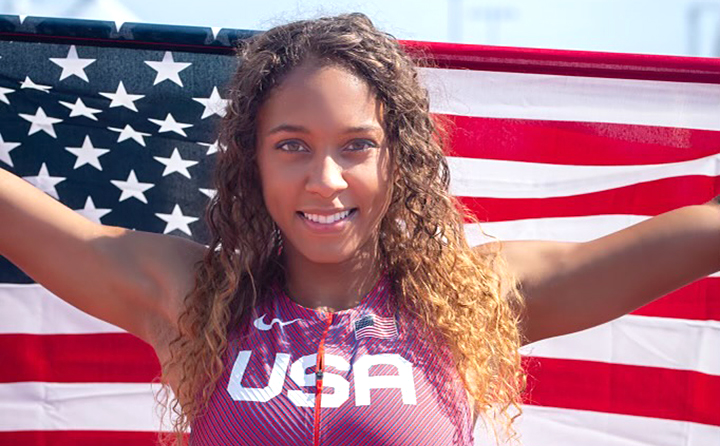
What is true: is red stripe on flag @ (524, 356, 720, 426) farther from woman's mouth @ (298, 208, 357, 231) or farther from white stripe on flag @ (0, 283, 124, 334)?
white stripe on flag @ (0, 283, 124, 334)

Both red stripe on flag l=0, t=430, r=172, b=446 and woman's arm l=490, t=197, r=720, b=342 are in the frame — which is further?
red stripe on flag l=0, t=430, r=172, b=446

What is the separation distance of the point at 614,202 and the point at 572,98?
17.9 inches

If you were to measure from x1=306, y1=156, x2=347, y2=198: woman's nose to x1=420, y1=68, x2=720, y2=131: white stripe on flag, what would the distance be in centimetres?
118

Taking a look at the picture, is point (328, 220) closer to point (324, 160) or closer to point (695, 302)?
point (324, 160)

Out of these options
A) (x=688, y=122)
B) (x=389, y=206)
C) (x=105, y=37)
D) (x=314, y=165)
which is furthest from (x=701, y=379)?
(x=105, y=37)

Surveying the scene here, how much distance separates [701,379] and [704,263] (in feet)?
3.57

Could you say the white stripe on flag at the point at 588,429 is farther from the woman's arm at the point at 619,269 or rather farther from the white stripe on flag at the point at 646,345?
the woman's arm at the point at 619,269

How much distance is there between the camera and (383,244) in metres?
2.55

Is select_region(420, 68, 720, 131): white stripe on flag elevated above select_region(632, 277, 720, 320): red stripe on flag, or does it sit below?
above

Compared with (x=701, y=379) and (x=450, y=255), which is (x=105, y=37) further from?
(x=701, y=379)

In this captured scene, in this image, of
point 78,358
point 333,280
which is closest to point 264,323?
point 333,280

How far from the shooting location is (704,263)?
2.39 meters

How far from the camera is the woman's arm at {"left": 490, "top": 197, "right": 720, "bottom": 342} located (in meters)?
2.38

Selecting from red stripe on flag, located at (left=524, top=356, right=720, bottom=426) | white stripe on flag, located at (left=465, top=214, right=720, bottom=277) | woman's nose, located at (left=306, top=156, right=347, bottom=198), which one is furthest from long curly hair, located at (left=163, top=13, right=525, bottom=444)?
red stripe on flag, located at (left=524, top=356, right=720, bottom=426)
